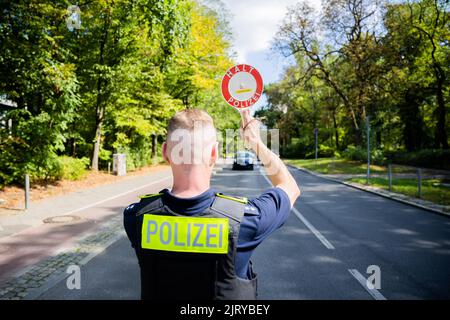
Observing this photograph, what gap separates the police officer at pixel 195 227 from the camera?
1559mm

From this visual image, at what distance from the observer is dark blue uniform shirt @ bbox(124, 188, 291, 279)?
5.27ft

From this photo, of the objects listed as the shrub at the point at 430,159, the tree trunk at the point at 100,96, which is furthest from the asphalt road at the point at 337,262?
the shrub at the point at 430,159

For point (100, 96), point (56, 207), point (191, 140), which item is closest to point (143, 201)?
point (191, 140)

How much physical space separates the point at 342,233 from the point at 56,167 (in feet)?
38.4

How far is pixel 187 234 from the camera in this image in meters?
1.57

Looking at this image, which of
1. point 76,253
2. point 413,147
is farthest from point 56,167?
point 413,147

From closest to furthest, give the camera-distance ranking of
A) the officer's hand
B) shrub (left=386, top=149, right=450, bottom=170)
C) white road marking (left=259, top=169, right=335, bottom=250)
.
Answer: the officer's hand < white road marking (left=259, top=169, right=335, bottom=250) < shrub (left=386, top=149, right=450, bottom=170)

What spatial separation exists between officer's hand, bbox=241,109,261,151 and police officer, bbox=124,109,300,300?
302 mm

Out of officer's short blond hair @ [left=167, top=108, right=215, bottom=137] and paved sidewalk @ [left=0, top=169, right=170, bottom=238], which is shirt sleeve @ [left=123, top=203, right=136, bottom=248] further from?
paved sidewalk @ [left=0, top=169, right=170, bottom=238]

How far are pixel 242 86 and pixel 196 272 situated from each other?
1.12m

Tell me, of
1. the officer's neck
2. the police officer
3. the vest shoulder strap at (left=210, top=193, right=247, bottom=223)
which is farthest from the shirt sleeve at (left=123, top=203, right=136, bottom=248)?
the vest shoulder strap at (left=210, top=193, right=247, bottom=223)

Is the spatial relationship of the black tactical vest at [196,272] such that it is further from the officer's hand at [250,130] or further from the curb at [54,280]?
the curb at [54,280]
